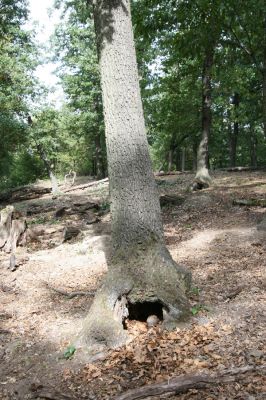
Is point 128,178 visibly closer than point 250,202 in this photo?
Yes

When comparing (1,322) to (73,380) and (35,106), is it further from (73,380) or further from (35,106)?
(35,106)

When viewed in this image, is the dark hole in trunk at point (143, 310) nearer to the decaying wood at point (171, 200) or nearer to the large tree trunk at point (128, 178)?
the large tree trunk at point (128, 178)

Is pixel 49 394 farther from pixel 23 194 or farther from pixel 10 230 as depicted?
pixel 23 194

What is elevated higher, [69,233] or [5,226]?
[5,226]

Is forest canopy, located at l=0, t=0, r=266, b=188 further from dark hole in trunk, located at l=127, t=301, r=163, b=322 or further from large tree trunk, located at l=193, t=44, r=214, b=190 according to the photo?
dark hole in trunk, located at l=127, t=301, r=163, b=322

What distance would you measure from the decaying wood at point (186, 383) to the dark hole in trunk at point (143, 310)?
1432 millimetres

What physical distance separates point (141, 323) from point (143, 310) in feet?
0.64

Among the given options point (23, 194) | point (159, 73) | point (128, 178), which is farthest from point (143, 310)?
point (159, 73)

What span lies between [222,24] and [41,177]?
111 ft

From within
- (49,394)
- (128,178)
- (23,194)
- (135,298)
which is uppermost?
(128,178)

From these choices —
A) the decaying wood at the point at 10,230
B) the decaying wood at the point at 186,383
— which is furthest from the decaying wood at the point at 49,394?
the decaying wood at the point at 10,230

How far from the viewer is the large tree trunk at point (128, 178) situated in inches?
215

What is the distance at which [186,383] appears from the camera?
12.8 feet

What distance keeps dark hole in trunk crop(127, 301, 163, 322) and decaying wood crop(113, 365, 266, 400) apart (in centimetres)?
143
